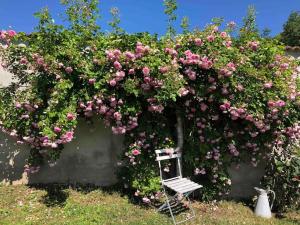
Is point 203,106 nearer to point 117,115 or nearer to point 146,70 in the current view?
point 146,70

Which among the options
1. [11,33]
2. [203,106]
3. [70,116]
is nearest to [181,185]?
[203,106]

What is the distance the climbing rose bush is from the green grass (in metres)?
0.34

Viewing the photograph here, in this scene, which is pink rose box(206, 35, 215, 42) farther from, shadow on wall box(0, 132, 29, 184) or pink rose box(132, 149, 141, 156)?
shadow on wall box(0, 132, 29, 184)

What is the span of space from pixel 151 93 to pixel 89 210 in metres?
1.80

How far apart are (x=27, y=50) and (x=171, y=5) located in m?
2.32

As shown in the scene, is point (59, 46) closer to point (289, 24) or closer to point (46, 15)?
point (46, 15)

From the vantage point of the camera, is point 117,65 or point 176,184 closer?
point 117,65

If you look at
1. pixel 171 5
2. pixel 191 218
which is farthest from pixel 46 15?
pixel 191 218

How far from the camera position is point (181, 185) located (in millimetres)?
→ 5281

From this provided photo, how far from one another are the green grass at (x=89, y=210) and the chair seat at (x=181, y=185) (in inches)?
16.6

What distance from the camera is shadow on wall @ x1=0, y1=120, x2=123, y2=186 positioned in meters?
6.05

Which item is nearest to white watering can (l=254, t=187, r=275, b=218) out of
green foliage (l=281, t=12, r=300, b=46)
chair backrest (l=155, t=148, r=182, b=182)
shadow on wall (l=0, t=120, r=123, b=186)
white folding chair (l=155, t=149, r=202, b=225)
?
white folding chair (l=155, t=149, r=202, b=225)

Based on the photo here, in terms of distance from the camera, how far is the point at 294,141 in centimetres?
618

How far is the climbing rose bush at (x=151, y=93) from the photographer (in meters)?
5.17
